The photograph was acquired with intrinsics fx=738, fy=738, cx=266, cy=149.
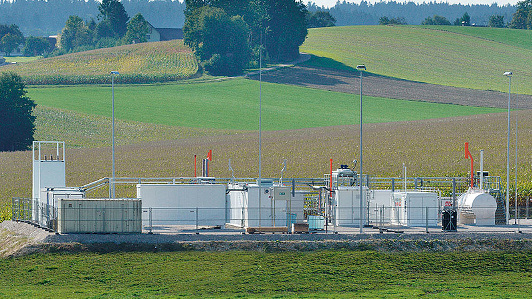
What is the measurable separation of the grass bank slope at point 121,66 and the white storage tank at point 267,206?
317 ft

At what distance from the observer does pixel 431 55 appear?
161625mm

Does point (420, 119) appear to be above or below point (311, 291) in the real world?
above

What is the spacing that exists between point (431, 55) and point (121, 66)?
6686 centimetres

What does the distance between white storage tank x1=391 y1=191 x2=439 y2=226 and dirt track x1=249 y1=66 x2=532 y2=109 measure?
68.0m

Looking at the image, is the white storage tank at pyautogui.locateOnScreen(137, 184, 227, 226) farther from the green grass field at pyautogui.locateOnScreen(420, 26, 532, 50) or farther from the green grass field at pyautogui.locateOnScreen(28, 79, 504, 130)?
the green grass field at pyautogui.locateOnScreen(420, 26, 532, 50)

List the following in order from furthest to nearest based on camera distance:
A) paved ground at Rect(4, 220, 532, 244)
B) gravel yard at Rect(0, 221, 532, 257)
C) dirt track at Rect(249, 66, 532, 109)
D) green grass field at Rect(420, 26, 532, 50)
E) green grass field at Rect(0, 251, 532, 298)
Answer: green grass field at Rect(420, 26, 532, 50)
dirt track at Rect(249, 66, 532, 109)
paved ground at Rect(4, 220, 532, 244)
gravel yard at Rect(0, 221, 532, 257)
green grass field at Rect(0, 251, 532, 298)

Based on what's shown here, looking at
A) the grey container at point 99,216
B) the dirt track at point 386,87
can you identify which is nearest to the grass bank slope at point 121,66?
the dirt track at point 386,87

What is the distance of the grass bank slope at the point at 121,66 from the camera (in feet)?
441

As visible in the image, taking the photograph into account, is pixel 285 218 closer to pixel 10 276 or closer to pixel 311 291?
pixel 311 291

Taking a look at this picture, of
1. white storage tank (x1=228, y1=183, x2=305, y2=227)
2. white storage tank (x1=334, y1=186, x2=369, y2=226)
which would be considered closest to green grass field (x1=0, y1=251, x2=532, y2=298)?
white storage tank (x1=228, y1=183, x2=305, y2=227)

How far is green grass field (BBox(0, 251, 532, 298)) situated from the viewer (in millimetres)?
29797

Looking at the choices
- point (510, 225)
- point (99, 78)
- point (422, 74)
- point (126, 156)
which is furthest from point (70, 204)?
point (422, 74)

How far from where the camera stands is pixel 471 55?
161 meters

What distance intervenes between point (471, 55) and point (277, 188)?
13080 centimetres
